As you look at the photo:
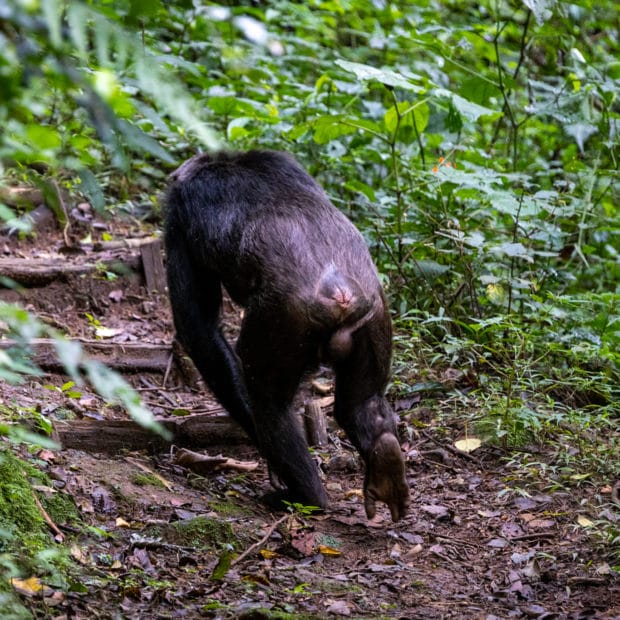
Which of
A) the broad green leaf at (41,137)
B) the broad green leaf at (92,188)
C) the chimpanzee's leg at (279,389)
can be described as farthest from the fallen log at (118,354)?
the broad green leaf at (41,137)

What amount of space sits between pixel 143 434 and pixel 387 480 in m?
1.60

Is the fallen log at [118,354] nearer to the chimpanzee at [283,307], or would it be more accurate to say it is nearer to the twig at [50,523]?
the chimpanzee at [283,307]

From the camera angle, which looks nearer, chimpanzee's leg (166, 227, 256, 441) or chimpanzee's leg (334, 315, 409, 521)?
chimpanzee's leg (334, 315, 409, 521)

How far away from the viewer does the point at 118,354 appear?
6.07 meters

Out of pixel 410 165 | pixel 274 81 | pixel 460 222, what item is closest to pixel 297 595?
pixel 460 222

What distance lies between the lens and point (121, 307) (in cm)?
704

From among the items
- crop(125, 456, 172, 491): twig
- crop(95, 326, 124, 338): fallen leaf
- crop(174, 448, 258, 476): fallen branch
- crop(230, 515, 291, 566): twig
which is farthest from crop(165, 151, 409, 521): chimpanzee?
crop(95, 326, 124, 338): fallen leaf

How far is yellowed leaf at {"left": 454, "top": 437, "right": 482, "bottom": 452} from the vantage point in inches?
205

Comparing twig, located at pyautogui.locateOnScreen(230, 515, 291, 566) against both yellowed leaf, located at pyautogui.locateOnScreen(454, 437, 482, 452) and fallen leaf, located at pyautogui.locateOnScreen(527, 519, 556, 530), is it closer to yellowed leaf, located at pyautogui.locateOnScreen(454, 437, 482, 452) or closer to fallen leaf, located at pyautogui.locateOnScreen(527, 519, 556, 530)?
fallen leaf, located at pyautogui.locateOnScreen(527, 519, 556, 530)

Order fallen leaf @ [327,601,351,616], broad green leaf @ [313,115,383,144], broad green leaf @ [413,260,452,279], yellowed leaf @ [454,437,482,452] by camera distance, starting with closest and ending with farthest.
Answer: fallen leaf @ [327,601,351,616]
yellowed leaf @ [454,437,482,452]
broad green leaf @ [313,115,383,144]
broad green leaf @ [413,260,452,279]

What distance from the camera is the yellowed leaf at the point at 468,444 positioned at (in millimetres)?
5199

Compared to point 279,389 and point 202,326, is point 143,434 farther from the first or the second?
point 279,389

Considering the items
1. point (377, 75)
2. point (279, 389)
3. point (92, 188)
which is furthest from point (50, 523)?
point (377, 75)

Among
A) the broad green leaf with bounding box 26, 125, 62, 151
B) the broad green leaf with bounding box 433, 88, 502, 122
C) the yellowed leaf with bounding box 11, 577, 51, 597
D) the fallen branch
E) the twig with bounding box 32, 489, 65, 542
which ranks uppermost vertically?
the broad green leaf with bounding box 26, 125, 62, 151
